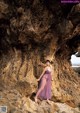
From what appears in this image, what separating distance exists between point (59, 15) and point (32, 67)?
1318 millimetres

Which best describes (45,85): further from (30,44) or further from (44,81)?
(30,44)

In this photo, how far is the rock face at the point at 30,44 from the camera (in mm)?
7812

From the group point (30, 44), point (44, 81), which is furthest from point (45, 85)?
point (30, 44)

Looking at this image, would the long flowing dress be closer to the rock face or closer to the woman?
the woman

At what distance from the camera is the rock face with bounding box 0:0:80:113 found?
25.6ft

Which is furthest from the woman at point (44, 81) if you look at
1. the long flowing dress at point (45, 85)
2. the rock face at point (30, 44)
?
the rock face at point (30, 44)

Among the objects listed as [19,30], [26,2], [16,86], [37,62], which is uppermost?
[26,2]

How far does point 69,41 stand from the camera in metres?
9.66

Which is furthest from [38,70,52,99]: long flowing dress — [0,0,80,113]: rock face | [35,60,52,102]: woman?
[0,0,80,113]: rock face

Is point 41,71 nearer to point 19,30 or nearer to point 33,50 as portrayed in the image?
point 33,50

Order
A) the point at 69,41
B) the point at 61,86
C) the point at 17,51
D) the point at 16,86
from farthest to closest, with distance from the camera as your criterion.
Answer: the point at 69,41 → the point at 61,86 → the point at 17,51 → the point at 16,86

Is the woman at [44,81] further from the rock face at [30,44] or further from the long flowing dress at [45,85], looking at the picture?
the rock face at [30,44]

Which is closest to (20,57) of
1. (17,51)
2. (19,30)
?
(17,51)

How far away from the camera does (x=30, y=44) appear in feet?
27.3
